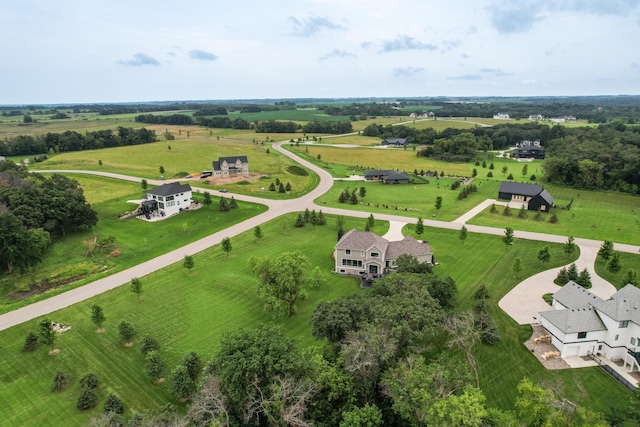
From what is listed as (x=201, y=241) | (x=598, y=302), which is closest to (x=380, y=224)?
(x=201, y=241)

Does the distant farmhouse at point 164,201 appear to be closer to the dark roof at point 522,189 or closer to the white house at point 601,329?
the white house at point 601,329

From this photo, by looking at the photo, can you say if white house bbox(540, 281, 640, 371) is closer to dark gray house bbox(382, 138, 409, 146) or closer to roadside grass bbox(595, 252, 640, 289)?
roadside grass bbox(595, 252, 640, 289)

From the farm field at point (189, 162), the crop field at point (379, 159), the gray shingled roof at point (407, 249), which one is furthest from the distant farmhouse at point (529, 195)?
the farm field at point (189, 162)

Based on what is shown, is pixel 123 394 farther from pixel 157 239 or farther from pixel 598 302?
pixel 598 302

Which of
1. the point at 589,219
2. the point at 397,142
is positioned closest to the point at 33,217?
the point at 589,219

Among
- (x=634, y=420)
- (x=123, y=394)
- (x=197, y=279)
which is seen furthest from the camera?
(x=197, y=279)

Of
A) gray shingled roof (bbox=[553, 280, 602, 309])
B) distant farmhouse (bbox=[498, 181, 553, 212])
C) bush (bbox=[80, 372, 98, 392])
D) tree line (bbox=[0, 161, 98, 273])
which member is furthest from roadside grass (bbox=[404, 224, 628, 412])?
tree line (bbox=[0, 161, 98, 273])

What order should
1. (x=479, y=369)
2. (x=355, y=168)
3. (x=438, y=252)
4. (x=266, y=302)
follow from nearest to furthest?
(x=479, y=369), (x=266, y=302), (x=438, y=252), (x=355, y=168)
